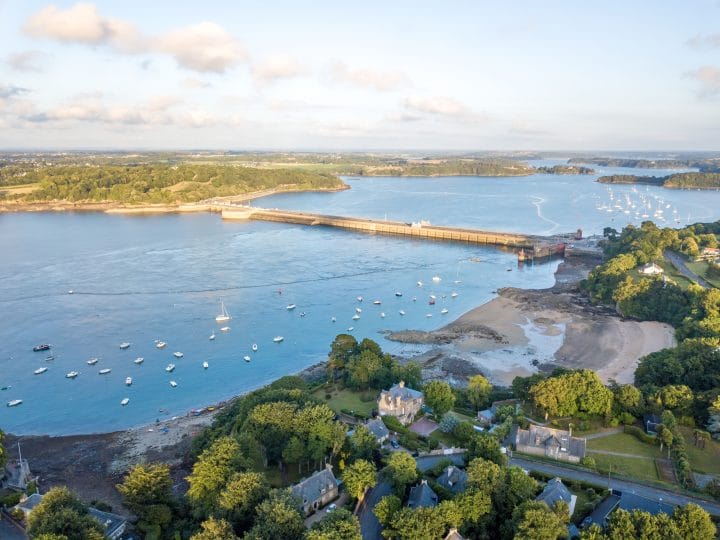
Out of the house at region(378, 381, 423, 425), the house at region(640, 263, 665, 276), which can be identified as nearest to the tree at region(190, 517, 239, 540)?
the house at region(378, 381, 423, 425)

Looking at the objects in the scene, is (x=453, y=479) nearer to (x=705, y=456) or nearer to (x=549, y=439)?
(x=549, y=439)

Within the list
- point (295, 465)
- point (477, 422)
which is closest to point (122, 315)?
point (295, 465)

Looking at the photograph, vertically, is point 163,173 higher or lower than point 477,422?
higher

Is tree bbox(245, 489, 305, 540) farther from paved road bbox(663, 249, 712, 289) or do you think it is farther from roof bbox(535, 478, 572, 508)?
paved road bbox(663, 249, 712, 289)

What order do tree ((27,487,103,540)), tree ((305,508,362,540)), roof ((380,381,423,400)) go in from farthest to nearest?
roof ((380,381,423,400))
tree ((27,487,103,540))
tree ((305,508,362,540))

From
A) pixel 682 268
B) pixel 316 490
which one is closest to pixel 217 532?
pixel 316 490

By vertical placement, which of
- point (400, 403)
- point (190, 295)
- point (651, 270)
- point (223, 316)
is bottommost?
point (223, 316)

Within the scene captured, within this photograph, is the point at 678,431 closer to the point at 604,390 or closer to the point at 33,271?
the point at 604,390
